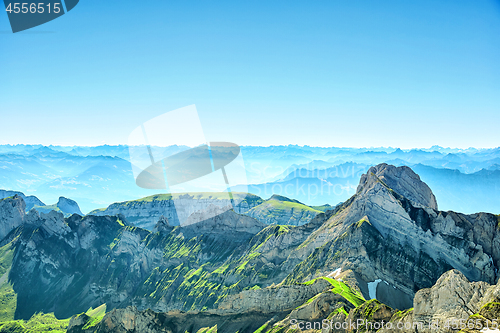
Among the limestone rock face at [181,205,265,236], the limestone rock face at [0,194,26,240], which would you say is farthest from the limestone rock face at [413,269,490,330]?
the limestone rock face at [0,194,26,240]

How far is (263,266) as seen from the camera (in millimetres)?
115875

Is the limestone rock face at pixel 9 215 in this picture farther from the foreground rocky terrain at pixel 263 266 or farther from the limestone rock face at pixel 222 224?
the limestone rock face at pixel 222 224

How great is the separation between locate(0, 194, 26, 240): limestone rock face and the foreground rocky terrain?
537 millimetres

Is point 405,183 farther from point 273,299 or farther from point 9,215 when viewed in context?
point 9,215

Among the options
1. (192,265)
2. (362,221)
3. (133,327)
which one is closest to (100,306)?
(192,265)

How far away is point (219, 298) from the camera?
11356 centimetres

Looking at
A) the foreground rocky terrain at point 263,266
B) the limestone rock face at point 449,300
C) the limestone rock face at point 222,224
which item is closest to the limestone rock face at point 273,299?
the foreground rocky terrain at point 263,266

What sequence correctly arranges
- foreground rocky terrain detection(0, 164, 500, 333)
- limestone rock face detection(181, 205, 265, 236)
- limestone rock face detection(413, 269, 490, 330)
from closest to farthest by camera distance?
1. limestone rock face detection(413, 269, 490, 330)
2. foreground rocky terrain detection(0, 164, 500, 333)
3. limestone rock face detection(181, 205, 265, 236)

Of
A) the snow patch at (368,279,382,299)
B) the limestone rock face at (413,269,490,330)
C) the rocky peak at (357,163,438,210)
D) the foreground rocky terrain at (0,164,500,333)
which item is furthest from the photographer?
the rocky peak at (357,163,438,210)

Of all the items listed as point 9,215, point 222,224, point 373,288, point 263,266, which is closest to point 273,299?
point 373,288

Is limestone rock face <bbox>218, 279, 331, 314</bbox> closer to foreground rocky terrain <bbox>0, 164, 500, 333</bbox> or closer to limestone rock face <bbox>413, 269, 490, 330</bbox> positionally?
foreground rocky terrain <bbox>0, 164, 500, 333</bbox>

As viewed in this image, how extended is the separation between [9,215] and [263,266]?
153308 millimetres

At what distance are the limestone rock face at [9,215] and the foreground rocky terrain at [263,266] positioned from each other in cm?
54

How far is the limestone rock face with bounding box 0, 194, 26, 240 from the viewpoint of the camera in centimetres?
18900
